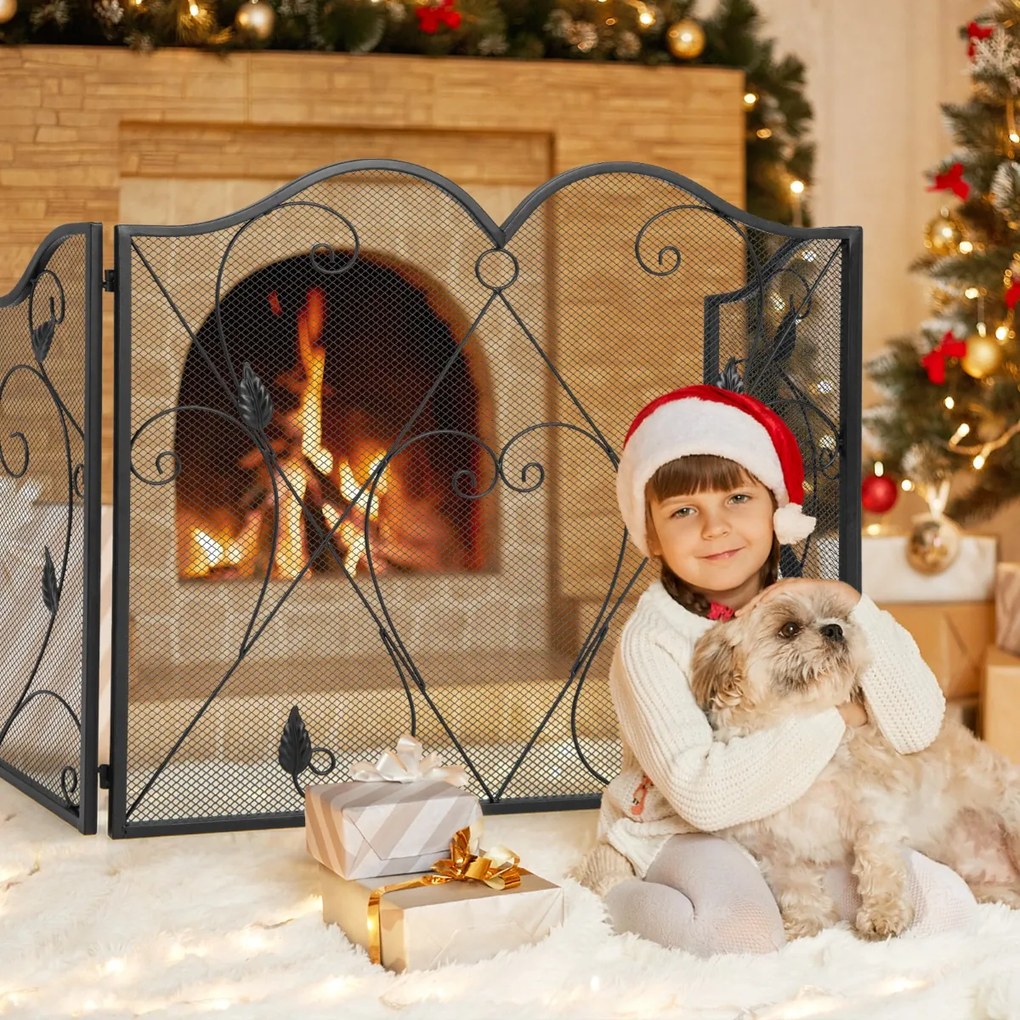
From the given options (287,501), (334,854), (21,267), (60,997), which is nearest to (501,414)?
(287,501)

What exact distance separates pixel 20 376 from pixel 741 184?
209 centimetres

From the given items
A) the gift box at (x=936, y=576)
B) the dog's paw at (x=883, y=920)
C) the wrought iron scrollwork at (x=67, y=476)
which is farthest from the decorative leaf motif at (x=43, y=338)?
the gift box at (x=936, y=576)

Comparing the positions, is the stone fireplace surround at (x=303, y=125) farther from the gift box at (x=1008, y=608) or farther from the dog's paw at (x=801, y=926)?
the dog's paw at (x=801, y=926)

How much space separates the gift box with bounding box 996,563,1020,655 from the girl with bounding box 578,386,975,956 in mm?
1762

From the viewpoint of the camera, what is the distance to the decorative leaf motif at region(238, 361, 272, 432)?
8.52ft

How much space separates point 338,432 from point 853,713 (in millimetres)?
1853

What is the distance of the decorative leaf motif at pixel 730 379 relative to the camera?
2695 millimetres

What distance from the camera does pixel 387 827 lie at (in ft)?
6.44

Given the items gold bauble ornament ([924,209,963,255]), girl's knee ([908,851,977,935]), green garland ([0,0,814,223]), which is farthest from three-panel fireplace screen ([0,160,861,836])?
girl's knee ([908,851,977,935])

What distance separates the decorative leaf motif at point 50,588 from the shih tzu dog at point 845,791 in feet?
4.76

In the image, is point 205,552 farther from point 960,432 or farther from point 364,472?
point 960,432

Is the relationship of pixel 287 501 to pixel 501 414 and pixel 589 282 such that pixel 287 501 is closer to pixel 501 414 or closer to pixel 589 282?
pixel 501 414

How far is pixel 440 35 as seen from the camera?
3.76 metres

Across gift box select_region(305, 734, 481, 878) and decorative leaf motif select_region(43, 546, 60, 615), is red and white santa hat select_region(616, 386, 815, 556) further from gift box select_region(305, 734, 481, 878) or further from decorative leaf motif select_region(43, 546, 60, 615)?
decorative leaf motif select_region(43, 546, 60, 615)
